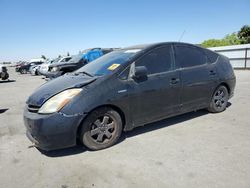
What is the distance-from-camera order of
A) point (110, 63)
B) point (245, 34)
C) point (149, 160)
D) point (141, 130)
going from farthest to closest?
point (245, 34) < point (141, 130) < point (110, 63) < point (149, 160)

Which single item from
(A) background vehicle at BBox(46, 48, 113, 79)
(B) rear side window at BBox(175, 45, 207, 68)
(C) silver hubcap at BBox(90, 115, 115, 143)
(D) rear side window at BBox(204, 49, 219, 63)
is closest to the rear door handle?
(B) rear side window at BBox(175, 45, 207, 68)

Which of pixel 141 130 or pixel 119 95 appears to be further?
pixel 141 130

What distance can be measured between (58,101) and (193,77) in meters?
2.75

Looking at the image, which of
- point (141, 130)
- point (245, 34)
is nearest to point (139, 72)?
point (141, 130)

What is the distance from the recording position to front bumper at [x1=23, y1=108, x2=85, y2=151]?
3381 mm

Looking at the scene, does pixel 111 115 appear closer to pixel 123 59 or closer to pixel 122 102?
pixel 122 102

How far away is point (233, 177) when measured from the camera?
281cm

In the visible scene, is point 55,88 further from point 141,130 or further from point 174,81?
point 174,81

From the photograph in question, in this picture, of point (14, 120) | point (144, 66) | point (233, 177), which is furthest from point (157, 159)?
point (14, 120)

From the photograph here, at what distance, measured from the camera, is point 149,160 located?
131 inches

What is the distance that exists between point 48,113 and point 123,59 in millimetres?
1626

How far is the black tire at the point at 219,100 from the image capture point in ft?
17.7

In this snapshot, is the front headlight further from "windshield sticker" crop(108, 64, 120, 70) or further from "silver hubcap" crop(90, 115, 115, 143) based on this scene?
"windshield sticker" crop(108, 64, 120, 70)

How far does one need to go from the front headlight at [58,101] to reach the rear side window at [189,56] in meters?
2.21
